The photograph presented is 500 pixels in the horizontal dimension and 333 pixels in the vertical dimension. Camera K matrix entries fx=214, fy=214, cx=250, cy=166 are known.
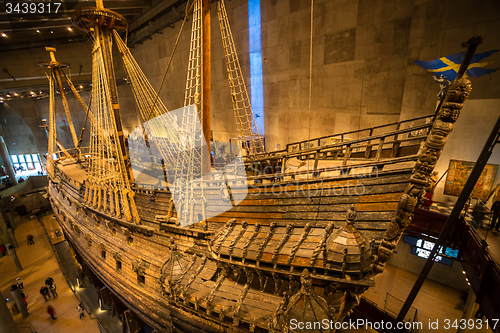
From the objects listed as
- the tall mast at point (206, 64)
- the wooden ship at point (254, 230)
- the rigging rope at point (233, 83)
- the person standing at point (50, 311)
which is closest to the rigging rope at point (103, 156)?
the wooden ship at point (254, 230)

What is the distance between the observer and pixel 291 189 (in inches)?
137

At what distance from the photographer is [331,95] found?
298 inches

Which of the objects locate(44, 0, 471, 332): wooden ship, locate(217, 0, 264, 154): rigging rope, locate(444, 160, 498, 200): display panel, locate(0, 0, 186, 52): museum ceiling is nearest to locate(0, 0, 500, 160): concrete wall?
locate(444, 160, 498, 200): display panel

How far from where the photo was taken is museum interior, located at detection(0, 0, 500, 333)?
280 cm

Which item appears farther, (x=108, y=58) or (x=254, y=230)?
(x=108, y=58)

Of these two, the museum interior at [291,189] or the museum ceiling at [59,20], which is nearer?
the museum interior at [291,189]

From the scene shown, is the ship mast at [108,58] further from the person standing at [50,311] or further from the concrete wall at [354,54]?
the person standing at [50,311]

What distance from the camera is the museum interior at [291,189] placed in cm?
280

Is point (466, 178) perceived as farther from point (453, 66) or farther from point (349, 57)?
point (349, 57)

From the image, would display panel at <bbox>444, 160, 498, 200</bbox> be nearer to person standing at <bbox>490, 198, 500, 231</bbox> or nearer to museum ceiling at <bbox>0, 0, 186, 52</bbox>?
person standing at <bbox>490, 198, 500, 231</bbox>

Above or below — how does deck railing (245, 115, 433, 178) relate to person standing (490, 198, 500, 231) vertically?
above

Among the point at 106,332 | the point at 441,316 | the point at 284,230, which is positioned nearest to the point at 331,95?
the point at 284,230

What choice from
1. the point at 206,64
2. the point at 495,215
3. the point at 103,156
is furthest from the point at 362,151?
the point at 103,156

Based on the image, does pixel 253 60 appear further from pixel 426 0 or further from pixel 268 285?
pixel 268 285
